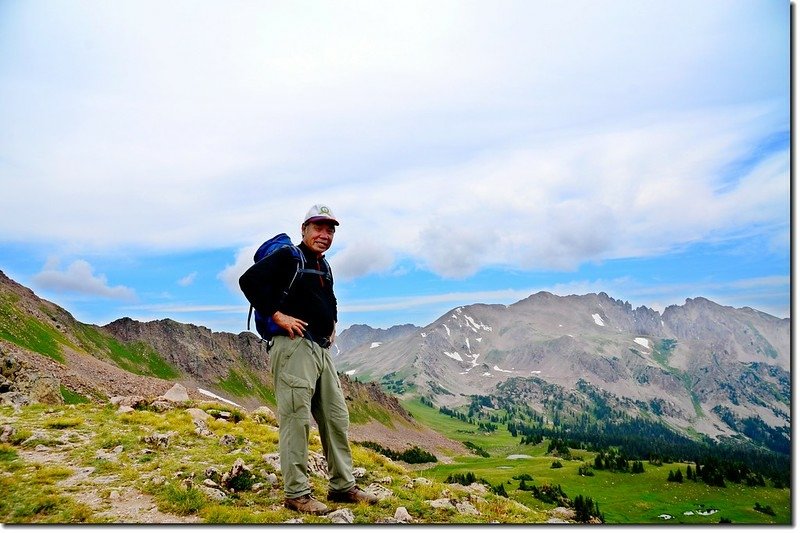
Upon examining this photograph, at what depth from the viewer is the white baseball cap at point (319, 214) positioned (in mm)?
8327

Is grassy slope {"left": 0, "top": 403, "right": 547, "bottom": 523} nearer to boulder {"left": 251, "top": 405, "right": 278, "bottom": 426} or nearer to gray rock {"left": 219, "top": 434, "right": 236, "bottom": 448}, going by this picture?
gray rock {"left": 219, "top": 434, "right": 236, "bottom": 448}

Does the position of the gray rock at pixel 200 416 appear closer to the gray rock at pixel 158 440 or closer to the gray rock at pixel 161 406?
the gray rock at pixel 161 406

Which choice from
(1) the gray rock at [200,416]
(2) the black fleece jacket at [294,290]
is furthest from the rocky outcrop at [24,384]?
(2) the black fleece jacket at [294,290]

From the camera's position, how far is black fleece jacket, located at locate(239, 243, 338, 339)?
307 inches

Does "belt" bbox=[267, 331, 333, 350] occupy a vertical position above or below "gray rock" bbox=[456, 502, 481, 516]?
above

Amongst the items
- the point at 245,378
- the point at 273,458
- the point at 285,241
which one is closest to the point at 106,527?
the point at 273,458

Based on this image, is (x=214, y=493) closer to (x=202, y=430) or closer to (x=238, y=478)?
(x=238, y=478)

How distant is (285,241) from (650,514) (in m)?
102

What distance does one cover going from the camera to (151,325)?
6575 inches

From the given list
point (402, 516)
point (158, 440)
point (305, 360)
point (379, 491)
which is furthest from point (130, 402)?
point (402, 516)

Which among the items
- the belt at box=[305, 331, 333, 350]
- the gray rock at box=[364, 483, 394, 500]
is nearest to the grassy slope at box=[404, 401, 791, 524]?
the gray rock at box=[364, 483, 394, 500]

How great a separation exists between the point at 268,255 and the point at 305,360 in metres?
1.78

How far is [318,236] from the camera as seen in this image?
8.38 meters

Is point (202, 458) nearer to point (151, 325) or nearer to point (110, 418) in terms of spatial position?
point (110, 418)
